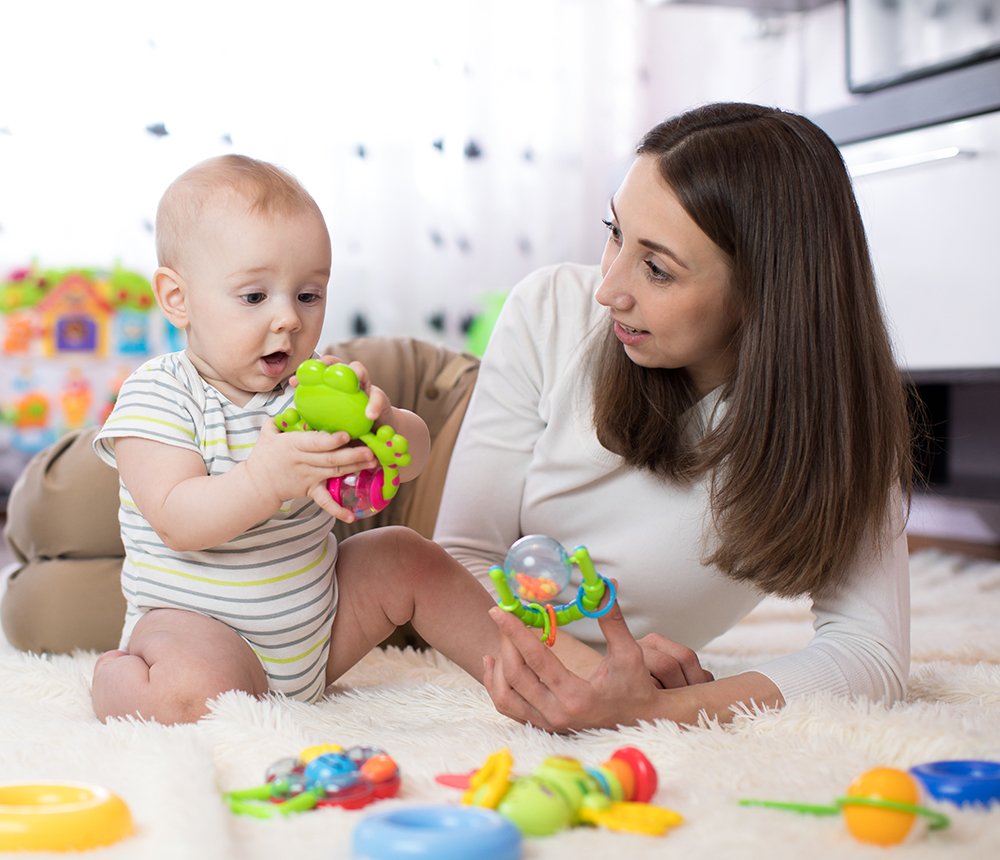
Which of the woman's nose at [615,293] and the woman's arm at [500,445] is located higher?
the woman's nose at [615,293]

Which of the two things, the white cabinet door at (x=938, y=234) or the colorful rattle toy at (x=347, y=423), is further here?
the white cabinet door at (x=938, y=234)

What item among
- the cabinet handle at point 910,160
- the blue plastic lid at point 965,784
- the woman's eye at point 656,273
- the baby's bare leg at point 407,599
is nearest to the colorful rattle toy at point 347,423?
the baby's bare leg at point 407,599

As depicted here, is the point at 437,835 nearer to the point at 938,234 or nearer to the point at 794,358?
the point at 794,358

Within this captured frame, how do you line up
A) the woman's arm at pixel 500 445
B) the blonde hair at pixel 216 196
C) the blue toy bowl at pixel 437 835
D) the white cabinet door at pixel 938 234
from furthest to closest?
1. the white cabinet door at pixel 938 234
2. the woman's arm at pixel 500 445
3. the blonde hair at pixel 216 196
4. the blue toy bowl at pixel 437 835

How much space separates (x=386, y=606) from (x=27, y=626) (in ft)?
1.65

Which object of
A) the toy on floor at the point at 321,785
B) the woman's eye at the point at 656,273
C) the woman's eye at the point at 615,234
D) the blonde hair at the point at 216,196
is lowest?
the toy on floor at the point at 321,785

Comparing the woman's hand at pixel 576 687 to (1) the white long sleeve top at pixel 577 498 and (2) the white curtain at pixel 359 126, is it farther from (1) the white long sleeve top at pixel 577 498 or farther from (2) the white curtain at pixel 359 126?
(2) the white curtain at pixel 359 126

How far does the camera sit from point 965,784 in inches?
23.4

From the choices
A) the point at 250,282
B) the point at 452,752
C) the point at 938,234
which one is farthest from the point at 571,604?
the point at 938,234

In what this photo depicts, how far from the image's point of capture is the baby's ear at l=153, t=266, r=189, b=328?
83 centimetres

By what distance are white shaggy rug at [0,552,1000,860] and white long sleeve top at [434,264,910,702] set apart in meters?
0.15

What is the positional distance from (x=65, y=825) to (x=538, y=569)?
1.24ft

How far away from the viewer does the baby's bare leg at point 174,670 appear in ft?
2.52

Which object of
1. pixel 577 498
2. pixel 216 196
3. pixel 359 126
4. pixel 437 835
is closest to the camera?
pixel 437 835
